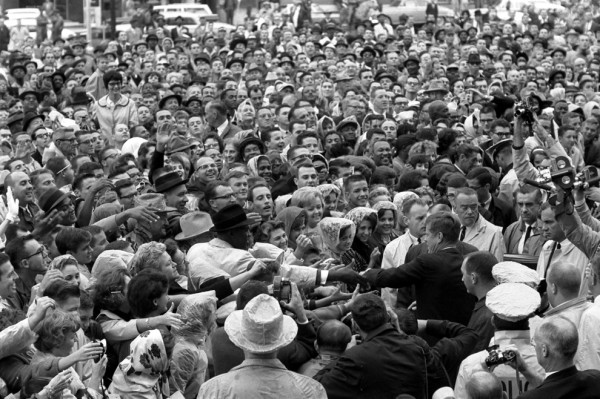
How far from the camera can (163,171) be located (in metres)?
12.4

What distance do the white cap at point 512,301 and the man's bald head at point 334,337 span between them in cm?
77

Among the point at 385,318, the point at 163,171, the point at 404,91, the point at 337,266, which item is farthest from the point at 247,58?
the point at 385,318

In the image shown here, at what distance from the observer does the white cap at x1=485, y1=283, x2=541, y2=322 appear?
7.28m

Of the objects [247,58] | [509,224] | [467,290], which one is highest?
[467,290]

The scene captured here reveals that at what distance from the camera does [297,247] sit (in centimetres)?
933

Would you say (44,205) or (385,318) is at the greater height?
(385,318)

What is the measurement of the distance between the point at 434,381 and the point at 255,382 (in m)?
1.30

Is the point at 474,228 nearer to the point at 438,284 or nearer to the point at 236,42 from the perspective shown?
the point at 438,284

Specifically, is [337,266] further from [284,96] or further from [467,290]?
[284,96]

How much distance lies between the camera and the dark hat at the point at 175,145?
13.3 m

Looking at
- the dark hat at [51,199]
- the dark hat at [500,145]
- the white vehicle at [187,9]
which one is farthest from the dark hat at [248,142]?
the white vehicle at [187,9]

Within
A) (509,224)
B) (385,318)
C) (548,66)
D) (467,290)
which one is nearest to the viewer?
(385,318)

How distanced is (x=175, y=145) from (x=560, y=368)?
24.3ft

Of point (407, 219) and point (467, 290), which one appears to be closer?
point (467, 290)
